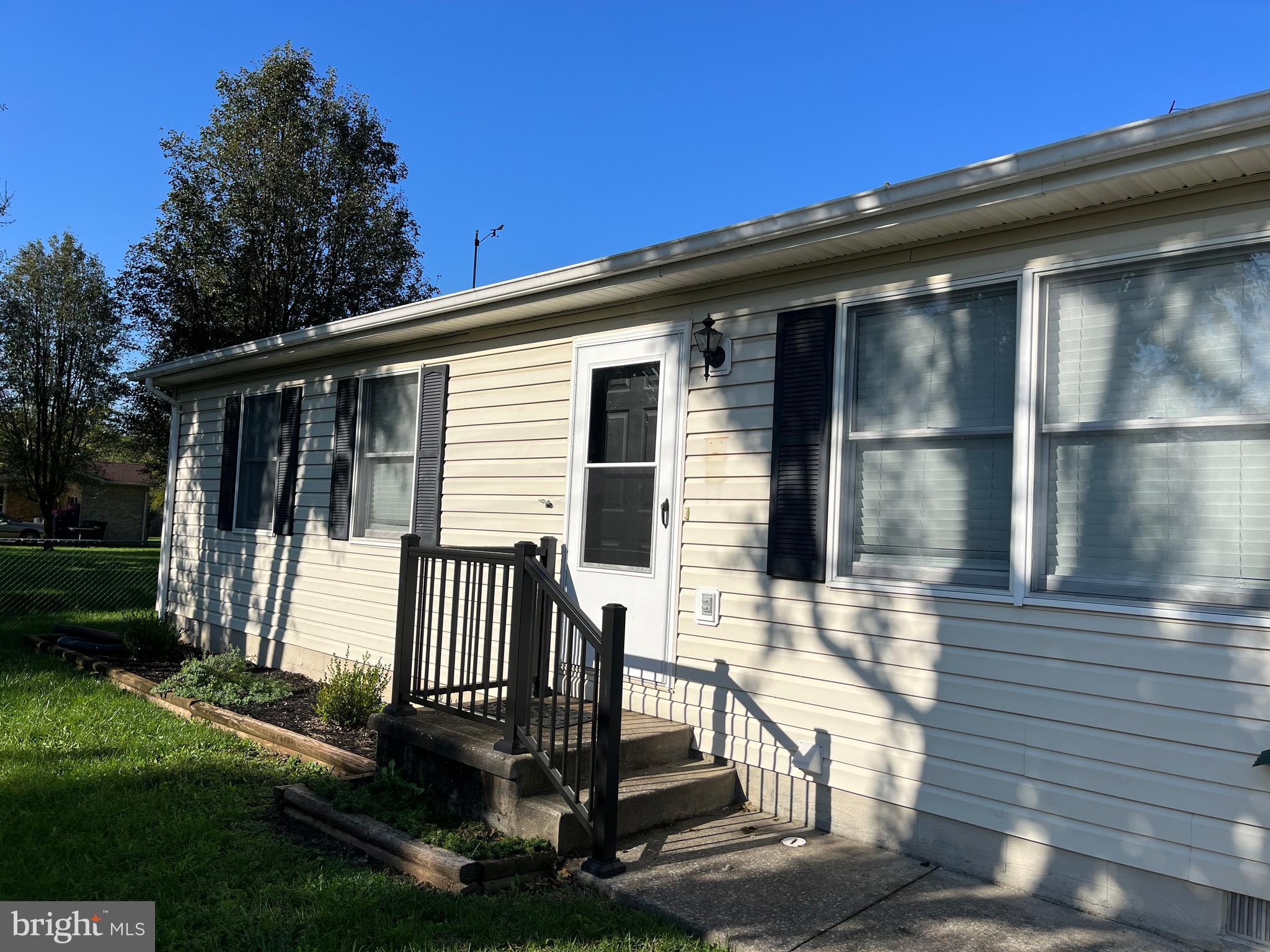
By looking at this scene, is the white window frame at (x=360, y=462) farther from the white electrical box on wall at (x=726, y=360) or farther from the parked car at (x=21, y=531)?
the parked car at (x=21, y=531)

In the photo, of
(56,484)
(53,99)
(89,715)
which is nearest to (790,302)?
(89,715)

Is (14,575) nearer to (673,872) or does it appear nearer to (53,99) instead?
(53,99)

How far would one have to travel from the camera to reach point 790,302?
443 centimetres

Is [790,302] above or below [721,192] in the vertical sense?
below

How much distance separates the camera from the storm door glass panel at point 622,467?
5.04m

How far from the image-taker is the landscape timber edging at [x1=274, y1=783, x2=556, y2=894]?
3408mm

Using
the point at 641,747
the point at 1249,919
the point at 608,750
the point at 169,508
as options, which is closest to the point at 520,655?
the point at 608,750

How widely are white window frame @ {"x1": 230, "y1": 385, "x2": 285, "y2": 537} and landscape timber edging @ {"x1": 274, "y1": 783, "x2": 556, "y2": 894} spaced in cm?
478

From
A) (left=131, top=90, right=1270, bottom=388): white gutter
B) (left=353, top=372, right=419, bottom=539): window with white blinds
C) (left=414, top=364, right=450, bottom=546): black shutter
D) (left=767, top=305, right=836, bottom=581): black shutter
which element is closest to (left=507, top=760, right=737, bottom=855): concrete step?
(left=767, top=305, right=836, bottom=581): black shutter

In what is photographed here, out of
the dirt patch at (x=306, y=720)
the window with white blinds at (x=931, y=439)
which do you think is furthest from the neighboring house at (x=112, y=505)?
the window with white blinds at (x=931, y=439)

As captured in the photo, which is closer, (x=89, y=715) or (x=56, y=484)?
(x=89, y=715)

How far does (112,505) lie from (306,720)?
38.6m

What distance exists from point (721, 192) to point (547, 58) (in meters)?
7.37

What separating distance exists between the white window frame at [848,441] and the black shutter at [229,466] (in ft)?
22.6
